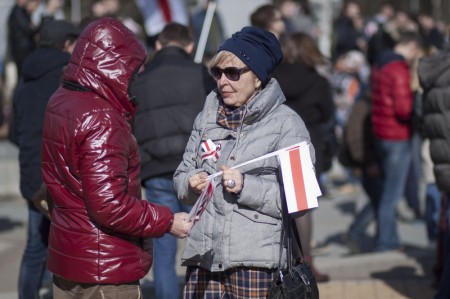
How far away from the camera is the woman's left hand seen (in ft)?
14.6

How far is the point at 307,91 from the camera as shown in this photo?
7504 millimetres

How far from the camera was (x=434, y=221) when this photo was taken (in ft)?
28.5

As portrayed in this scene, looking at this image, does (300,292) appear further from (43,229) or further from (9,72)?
(9,72)

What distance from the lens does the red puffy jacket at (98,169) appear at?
4238mm

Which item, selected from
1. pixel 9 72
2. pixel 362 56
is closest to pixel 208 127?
pixel 362 56

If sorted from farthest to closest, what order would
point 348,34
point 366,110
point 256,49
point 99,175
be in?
point 348,34, point 366,110, point 256,49, point 99,175

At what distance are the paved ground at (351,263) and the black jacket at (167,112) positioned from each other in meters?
1.19

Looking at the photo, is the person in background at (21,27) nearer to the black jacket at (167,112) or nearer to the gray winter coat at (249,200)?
the black jacket at (167,112)

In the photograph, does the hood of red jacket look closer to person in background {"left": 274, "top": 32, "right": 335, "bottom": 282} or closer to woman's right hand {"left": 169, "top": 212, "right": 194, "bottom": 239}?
woman's right hand {"left": 169, "top": 212, "right": 194, "bottom": 239}

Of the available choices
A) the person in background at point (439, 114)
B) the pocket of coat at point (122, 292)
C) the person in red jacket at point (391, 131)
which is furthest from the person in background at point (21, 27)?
the pocket of coat at point (122, 292)

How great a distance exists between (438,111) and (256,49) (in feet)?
7.01

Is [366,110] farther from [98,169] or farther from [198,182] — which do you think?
[98,169]

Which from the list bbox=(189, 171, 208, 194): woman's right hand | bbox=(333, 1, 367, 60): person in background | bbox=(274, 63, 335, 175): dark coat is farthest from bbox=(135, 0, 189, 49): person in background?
bbox=(333, 1, 367, 60): person in background

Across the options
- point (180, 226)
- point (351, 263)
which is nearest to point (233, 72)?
point (180, 226)
